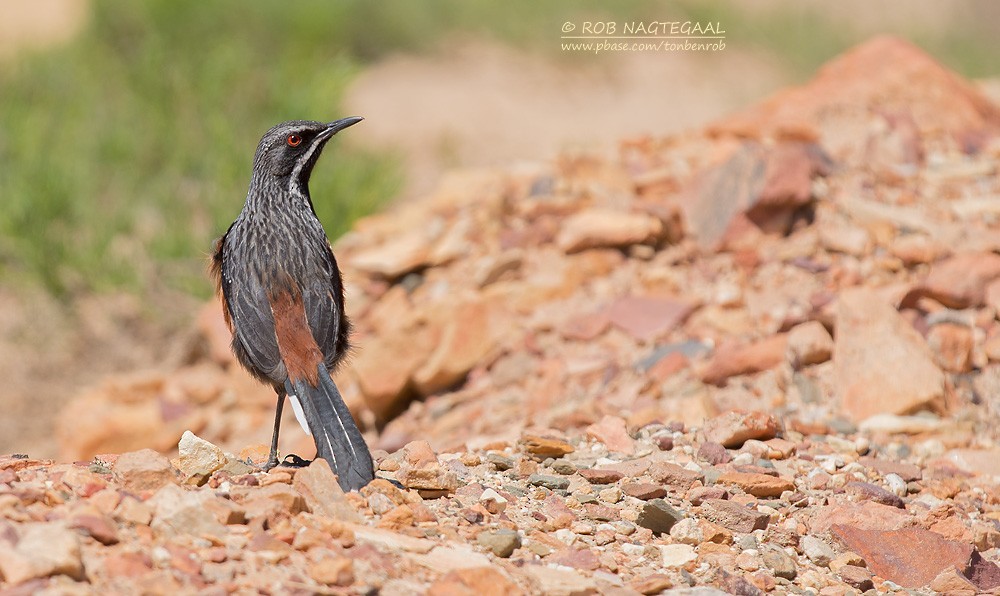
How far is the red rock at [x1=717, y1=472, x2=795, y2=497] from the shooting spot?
468 cm

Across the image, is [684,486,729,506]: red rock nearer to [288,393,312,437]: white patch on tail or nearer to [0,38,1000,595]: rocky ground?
[0,38,1000,595]: rocky ground

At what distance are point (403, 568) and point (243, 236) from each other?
2.21m

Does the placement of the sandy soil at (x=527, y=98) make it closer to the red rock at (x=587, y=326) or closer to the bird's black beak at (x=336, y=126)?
the red rock at (x=587, y=326)

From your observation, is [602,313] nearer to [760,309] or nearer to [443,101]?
[760,309]

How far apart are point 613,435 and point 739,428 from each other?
576 mm

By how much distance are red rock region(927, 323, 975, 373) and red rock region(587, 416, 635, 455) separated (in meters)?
2.03

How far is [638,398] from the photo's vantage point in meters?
6.34

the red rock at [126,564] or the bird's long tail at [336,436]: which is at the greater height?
the bird's long tail at [336,436]

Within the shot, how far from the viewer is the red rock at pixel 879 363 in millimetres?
5930

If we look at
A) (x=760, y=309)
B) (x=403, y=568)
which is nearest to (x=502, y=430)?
(x=760, y=309)

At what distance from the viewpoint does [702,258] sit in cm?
778

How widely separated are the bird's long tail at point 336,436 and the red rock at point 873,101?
5323 millimetres

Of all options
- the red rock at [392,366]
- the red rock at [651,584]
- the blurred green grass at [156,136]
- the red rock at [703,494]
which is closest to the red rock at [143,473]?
the red rock at [651,584]

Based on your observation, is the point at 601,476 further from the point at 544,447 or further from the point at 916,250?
the point at 916,250
